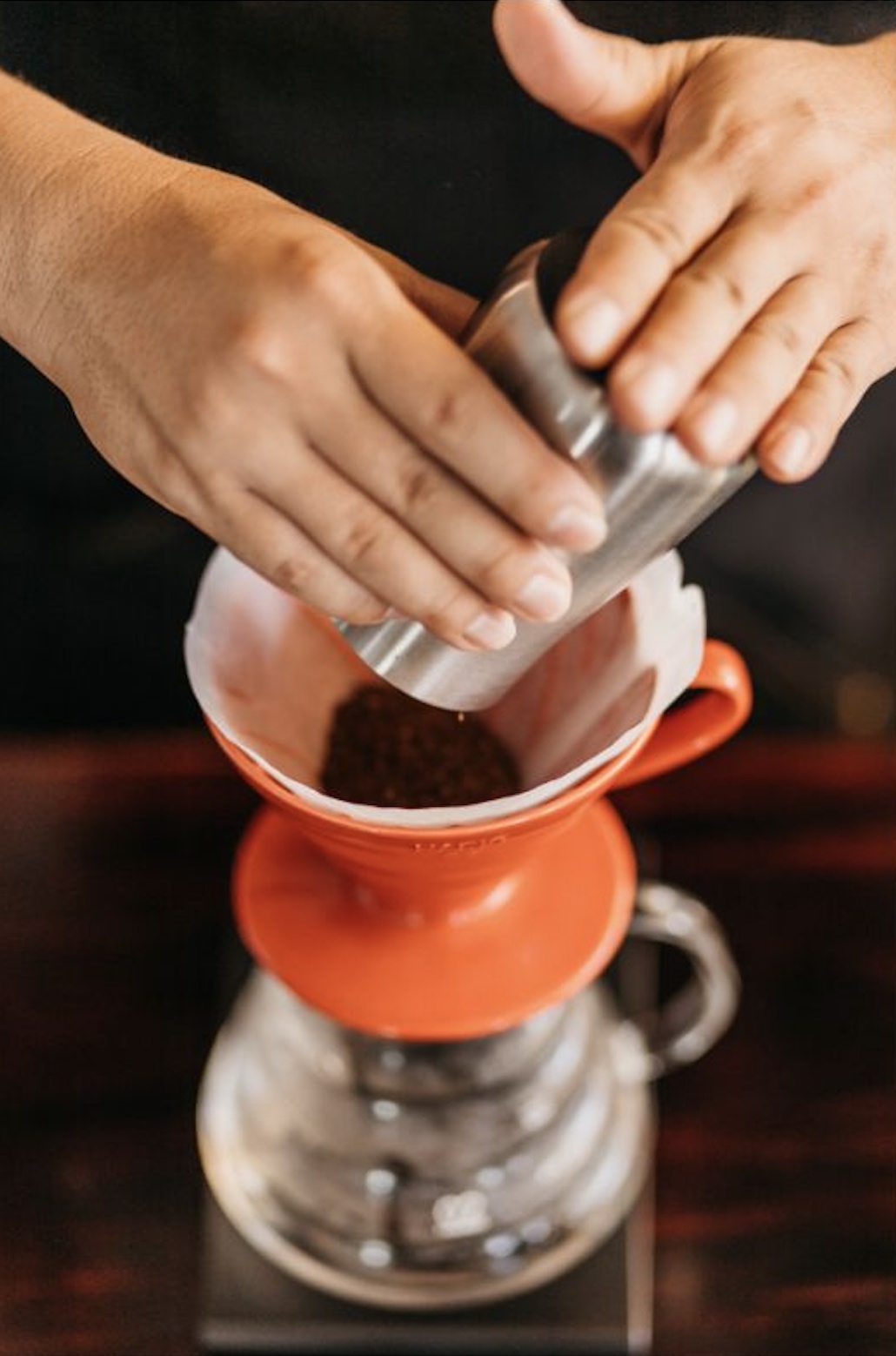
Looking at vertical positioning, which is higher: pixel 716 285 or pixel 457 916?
pixel 716 285

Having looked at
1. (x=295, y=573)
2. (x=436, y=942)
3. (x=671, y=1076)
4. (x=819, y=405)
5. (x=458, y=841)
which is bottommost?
(x=671, y=1076)

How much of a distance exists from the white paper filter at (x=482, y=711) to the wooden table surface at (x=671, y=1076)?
0.91ft

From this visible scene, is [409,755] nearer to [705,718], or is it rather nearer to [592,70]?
[705,718]

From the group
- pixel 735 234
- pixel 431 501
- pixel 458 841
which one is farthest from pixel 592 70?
pixel 458 841

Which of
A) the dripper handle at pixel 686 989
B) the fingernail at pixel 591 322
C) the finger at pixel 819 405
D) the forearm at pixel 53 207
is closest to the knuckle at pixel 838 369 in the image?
the finger at pixel 819 405

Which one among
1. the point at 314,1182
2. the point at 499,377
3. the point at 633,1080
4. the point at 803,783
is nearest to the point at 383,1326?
the point at 314,1182

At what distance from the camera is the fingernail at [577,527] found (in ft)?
1.62

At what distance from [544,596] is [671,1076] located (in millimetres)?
497

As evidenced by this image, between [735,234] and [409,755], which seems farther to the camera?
[409,755]

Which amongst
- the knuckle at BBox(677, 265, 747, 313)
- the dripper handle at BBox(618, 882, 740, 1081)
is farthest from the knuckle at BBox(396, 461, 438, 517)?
the dripper handle at BBox(618, 882, 740, 1081)

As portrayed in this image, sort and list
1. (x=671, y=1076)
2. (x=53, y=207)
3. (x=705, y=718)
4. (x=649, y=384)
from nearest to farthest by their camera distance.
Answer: (x=649, y=384), (x=53, y=207), (x=705, y=718), (x=671, y=1076)

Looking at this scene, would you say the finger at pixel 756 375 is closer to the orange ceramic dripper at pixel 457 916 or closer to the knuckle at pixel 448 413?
the knuckle at pixel 448 413

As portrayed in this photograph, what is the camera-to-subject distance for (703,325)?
19.6 inches

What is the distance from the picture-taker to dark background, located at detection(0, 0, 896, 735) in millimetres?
729
